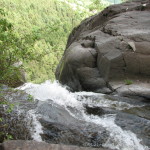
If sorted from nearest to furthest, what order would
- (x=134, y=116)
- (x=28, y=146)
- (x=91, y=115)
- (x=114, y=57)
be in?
(x=28, y=146), (x=134, y=116), (x=91, y=115), (x=114, y=57)

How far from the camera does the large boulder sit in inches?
517

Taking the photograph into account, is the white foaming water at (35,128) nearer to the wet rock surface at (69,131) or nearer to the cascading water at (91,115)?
the cascading water at (91,115)

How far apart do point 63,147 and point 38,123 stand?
2029 mm

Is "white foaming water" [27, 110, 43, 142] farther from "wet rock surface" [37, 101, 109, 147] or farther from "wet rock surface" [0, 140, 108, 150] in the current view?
"wet rock surface" [0, 140, 108, 150]

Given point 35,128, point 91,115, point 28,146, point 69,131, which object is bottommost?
point 91,115

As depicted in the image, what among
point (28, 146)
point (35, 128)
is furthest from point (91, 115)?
point (28, 146)

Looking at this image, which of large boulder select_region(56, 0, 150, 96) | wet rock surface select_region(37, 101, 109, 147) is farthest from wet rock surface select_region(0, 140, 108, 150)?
large boulder select_region(56, 0, 150, 96)

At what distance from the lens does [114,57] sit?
13.2 m

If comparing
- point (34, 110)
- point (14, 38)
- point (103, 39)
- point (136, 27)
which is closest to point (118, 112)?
point (34, 110)

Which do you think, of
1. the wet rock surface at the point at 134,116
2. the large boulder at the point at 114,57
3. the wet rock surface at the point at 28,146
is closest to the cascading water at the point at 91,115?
the wet rock surface at the point at 134,116

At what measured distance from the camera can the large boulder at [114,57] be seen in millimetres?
13125

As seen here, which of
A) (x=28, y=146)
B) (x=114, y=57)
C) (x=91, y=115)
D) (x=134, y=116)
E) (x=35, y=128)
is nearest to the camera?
(x=28, y=146)

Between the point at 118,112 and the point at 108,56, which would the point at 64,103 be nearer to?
the point at 118,112

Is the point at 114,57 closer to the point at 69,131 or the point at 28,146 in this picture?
the point at 69,131
